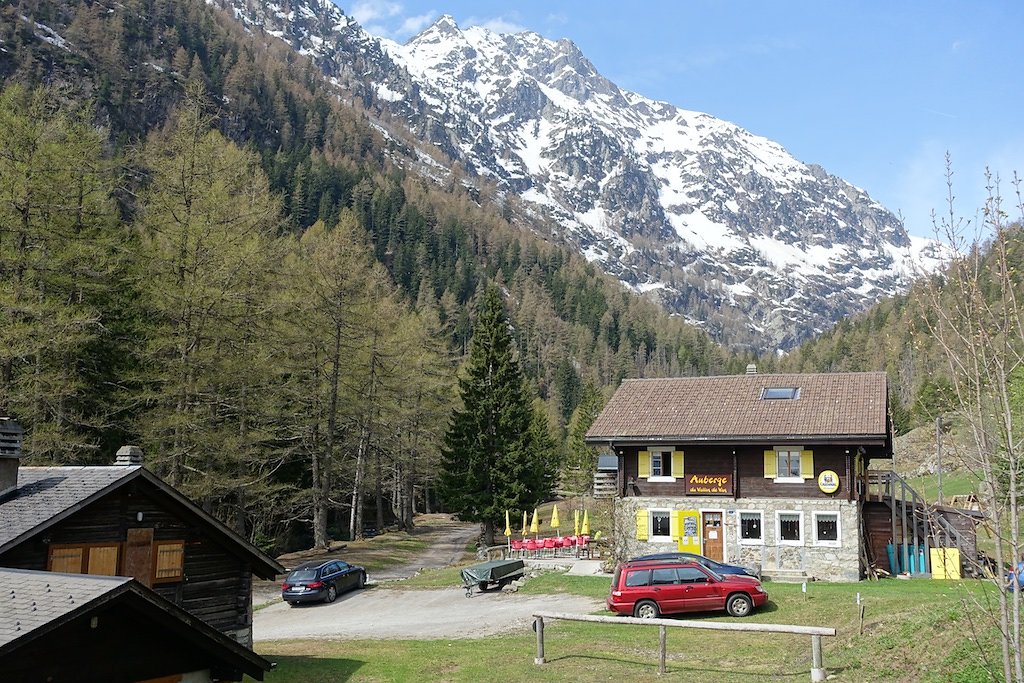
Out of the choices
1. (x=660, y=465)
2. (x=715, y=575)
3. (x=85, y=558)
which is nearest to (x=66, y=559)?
(x=85, y=558)

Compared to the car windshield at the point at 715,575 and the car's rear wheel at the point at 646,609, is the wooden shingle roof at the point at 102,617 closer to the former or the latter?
the car's rear wheel at the point at 646,609

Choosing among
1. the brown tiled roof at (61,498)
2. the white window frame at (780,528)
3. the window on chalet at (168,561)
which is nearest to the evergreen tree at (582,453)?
the white window frame at (780,528)

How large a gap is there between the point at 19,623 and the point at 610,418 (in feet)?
97.7

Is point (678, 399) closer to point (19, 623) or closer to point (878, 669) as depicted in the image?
point (878, 669)

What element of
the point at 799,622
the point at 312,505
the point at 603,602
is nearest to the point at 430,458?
the point at 312,505

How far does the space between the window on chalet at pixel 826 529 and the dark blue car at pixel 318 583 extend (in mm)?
18943

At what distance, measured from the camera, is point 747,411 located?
35.6 metres

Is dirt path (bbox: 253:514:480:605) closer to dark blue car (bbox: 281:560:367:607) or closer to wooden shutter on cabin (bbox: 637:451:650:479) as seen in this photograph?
dark blue car (bbox: 281:560:367:607)

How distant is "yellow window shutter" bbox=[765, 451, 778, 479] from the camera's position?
33.7 metres

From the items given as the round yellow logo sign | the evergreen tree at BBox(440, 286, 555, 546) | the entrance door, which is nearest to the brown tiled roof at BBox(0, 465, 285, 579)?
the entrance door

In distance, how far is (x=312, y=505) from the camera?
47188mm

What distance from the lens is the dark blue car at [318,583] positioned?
105ft

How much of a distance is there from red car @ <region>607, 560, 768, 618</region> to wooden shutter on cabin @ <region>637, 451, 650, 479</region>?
38.7ft

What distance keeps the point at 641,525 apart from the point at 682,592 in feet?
39.1
